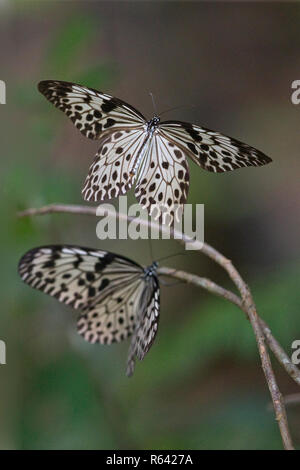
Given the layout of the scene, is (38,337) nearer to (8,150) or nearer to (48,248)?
(8,150)

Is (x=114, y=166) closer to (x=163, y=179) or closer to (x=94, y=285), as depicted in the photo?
A: (x=163, y=179)

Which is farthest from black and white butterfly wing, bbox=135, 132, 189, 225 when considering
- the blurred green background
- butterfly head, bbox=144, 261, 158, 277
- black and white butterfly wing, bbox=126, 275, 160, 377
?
the blurred green background

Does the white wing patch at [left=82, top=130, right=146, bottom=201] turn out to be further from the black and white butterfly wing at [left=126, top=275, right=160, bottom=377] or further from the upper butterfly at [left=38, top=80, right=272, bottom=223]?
the black and white butterfly wing at [left=126, top=275, right=160, bottom=377]

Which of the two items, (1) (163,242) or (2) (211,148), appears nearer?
(2) (211,148)

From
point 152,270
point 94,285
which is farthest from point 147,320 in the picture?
point 94,285

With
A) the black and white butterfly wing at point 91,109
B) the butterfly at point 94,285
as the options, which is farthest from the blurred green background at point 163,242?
the black and white butterfly wing at point 91,109
